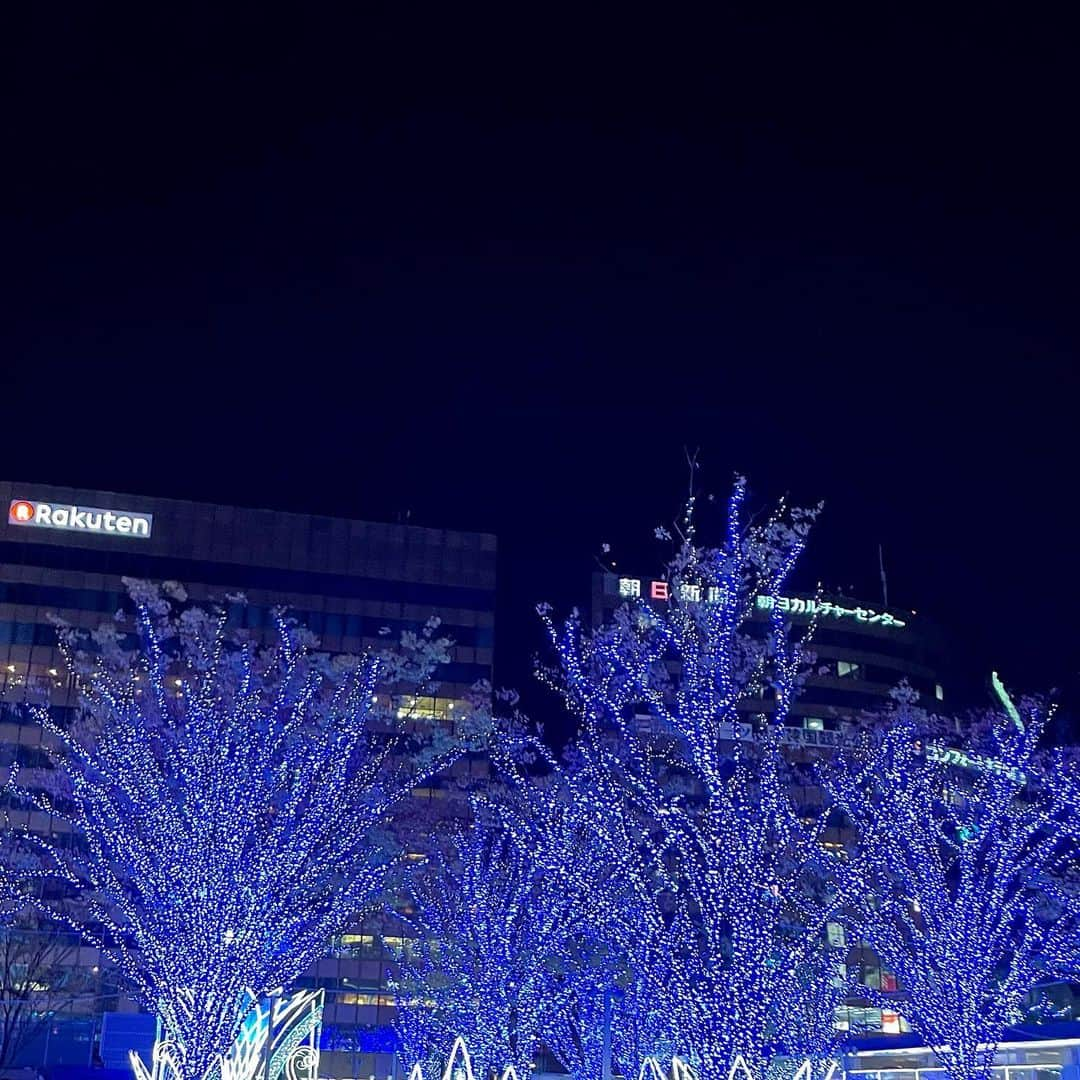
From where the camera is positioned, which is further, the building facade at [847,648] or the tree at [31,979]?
the building facade at [847,648]

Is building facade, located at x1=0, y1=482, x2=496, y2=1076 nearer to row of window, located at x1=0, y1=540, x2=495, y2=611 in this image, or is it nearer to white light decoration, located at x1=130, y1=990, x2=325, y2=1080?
row of window, located at x1=0, y1=540, x2=495, y2=611

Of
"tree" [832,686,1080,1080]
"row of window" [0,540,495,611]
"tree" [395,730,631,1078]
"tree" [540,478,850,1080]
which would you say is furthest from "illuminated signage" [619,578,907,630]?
"tree" [540,478,850,1080]

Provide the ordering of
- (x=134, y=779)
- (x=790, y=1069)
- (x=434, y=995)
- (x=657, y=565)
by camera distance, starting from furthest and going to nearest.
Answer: (x=657, y=565), (x=434, y=995), (x=790, y=1069), (x=134, y=779)

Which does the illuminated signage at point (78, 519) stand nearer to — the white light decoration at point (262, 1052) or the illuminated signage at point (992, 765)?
the illuminated signage at point (992, 765)

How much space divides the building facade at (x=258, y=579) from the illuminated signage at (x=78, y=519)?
0.07 m

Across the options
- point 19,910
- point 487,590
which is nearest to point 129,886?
point 19,910

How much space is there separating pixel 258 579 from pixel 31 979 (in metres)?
33.5

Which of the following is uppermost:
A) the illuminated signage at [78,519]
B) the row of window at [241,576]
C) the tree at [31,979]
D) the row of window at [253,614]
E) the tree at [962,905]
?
the illuminated signage at [78,519]

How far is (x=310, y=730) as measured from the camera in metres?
29.9

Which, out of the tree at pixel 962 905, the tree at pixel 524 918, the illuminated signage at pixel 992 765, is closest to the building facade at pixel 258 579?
the tree at pixel 524 918

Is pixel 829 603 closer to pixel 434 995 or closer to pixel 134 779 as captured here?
pixel 434 995

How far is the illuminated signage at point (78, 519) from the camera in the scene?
68.0 m

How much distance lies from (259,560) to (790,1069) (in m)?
50.3

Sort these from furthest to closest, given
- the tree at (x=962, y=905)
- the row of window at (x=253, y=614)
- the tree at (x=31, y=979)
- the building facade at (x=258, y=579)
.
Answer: the row of window at (x=253, y=614) → the building facade at (x=258, y=579) → the tree at (x=31, y=979) → the tree at (x=962, y=905)
